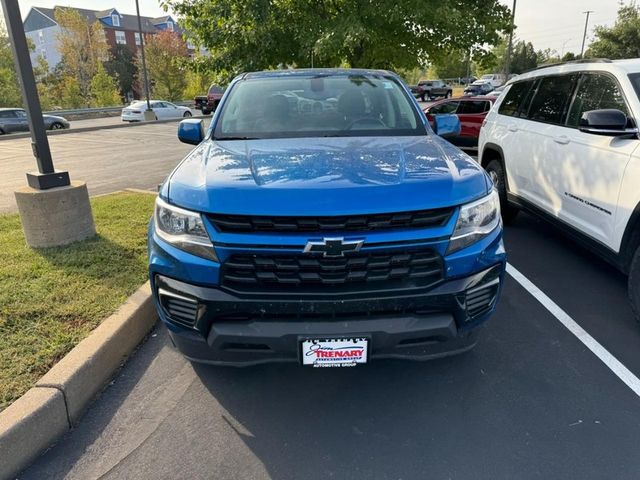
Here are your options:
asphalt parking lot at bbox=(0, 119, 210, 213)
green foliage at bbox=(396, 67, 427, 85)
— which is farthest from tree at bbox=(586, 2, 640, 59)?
asphalt parking lot at bbox=(0, 119, 210, 213)

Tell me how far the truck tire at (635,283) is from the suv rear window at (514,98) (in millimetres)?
2793

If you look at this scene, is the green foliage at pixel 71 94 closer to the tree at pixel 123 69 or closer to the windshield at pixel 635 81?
the tree at pixel 123 69

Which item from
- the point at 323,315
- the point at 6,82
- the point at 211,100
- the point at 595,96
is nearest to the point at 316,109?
the point at 323,315

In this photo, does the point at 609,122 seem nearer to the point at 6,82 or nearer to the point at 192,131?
the point at 192,131

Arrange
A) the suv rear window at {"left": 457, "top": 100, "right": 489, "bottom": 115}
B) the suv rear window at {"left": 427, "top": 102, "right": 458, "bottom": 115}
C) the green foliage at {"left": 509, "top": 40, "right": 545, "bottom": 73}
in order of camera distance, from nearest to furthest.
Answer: the suv rear window at {"left": 457, "top": 100, "right": 489, "bottom": 115}
the suv rear window at {"left": 427, "top": 102, "right": 458, "bottom": 115}
the green foliage at {"left": 509, "top": 40, "right": 545, "bottom": 73}

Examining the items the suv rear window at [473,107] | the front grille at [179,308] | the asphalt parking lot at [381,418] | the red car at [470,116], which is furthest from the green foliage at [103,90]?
the front grille at [179,308]

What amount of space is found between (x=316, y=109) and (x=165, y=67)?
145 ft

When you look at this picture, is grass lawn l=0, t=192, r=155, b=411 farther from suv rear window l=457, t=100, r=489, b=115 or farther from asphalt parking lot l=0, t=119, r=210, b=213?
suv rear window l=457, t=100, r=489, b=115

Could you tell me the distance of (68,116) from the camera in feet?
114

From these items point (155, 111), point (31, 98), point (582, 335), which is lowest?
point (155, 111)

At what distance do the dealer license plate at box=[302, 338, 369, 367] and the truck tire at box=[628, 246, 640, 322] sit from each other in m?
2.28

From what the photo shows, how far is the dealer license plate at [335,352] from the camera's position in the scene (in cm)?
237

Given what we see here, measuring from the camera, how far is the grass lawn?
9.53ft

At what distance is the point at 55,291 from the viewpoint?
371cm
